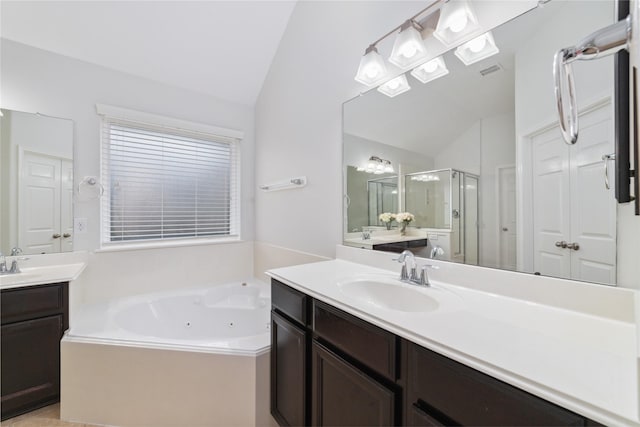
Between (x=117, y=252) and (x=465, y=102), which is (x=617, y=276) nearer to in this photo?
(x=465, y=102)

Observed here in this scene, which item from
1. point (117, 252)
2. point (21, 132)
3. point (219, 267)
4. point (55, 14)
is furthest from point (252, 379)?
point (55, 14)

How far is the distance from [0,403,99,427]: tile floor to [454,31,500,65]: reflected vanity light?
284 centimetres

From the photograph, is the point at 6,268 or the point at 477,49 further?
the point at 6,268

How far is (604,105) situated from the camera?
2.68 ft

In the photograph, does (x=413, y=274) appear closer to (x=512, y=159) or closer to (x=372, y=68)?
(x=512, y=159)

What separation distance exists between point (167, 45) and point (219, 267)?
6.87 feet

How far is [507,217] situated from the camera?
1.06m

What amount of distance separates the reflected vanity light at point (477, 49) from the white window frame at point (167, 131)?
226cm

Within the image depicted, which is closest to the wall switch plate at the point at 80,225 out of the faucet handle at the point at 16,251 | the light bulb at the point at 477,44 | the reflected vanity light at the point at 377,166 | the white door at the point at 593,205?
the faucet handle at the point at 16,251

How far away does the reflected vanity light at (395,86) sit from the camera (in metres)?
1.46

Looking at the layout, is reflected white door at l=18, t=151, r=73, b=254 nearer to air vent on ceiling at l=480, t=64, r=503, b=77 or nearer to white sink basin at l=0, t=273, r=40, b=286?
white sink basin at l=0, t=273, r=40, b=286

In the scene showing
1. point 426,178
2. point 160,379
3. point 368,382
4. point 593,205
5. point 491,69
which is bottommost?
point 160,379

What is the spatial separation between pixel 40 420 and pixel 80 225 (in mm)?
1291

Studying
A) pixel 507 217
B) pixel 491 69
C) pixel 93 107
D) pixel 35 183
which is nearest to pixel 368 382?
pixel 507 217
